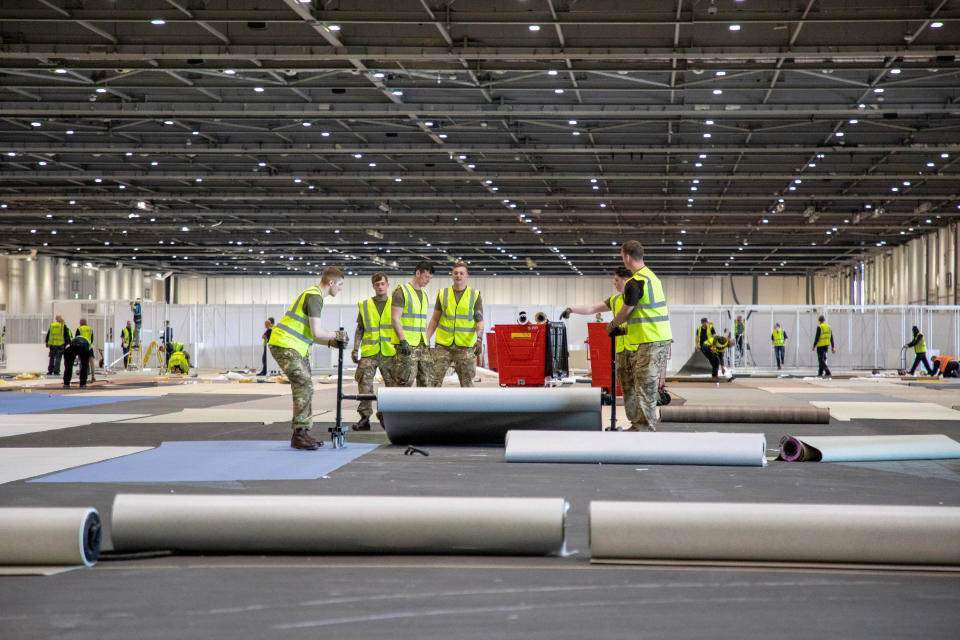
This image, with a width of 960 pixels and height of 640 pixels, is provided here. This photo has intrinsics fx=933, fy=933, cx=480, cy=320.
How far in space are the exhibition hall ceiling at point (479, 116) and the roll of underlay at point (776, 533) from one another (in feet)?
46.1

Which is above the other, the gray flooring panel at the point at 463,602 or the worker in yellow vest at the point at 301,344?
the worker in yellow vest at the point at 301,344

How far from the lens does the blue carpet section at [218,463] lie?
6.98m

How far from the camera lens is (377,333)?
10.4 m

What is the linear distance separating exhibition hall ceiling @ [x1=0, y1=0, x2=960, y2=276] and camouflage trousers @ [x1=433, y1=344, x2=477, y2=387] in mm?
8296

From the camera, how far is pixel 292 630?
10.8ft

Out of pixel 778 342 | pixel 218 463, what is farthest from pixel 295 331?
pixel 778 342

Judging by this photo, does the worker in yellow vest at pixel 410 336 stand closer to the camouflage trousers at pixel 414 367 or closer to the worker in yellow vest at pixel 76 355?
the camouflage trousers at pixel 414 367

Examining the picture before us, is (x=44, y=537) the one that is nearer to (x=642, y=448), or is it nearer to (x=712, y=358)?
(x=642, y=448)

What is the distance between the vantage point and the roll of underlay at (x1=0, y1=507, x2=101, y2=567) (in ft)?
13.5

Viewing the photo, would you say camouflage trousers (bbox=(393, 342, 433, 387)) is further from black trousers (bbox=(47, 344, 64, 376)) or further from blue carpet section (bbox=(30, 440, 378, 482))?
black trousers (bbox=(47, 344, 64, 376))

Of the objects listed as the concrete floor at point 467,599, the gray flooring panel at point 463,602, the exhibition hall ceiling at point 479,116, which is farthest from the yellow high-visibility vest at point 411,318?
the exhibition hall ceiling at point 479,116

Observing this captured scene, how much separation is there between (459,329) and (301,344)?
8.08ft

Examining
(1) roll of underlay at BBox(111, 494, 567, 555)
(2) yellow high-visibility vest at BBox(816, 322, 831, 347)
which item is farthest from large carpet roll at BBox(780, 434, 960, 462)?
(2) yellow high-visibility vest at BBox(816, 322, 831, 347)

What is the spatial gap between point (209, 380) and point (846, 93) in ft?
60.9
